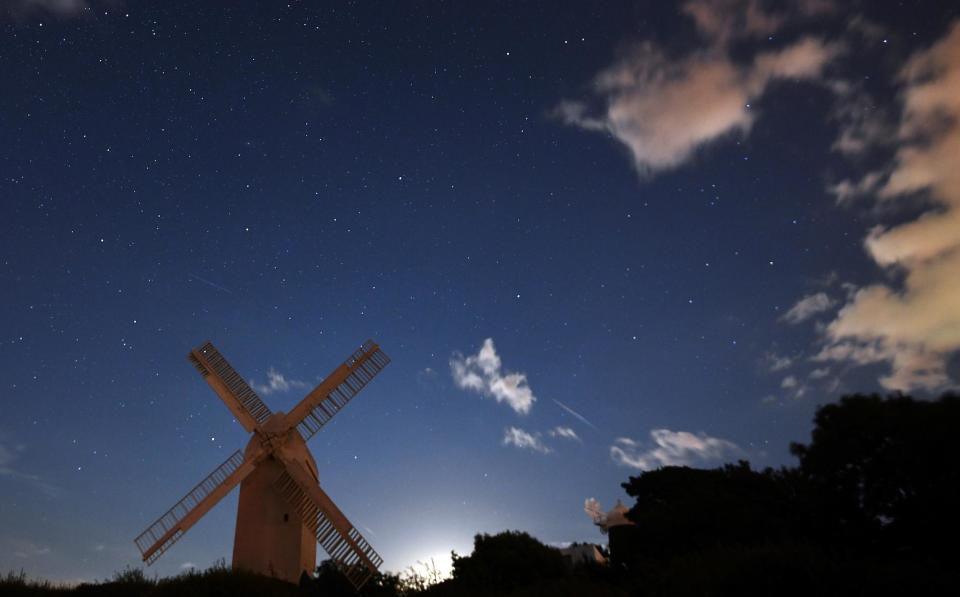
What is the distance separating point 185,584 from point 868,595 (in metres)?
17.3

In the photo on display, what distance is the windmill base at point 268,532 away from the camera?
24766 millimetres

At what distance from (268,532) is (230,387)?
721 centimetres

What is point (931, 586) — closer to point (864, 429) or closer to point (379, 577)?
point (864, 429)

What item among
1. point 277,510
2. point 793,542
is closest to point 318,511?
point 277,510

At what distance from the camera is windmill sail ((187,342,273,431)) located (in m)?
28.1

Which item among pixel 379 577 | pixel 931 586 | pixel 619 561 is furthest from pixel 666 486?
pixel 931 586

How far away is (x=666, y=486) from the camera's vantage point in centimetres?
3116

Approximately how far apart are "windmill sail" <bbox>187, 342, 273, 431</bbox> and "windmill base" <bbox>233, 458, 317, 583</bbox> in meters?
2.51

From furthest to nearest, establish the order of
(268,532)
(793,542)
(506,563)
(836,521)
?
(268,532), (506,563), (836,521), (793,542)

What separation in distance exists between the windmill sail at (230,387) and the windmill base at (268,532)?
2507 millimetres

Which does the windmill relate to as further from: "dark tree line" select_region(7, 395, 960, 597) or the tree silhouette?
the tree silhouette

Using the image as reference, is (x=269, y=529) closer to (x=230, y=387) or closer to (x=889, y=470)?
(x=230, y=387)

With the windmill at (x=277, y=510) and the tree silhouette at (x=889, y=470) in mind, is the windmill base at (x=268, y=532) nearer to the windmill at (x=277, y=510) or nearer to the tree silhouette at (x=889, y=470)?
the windmill at (x=277, y=510)

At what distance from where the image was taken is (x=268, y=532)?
25.2 metres
